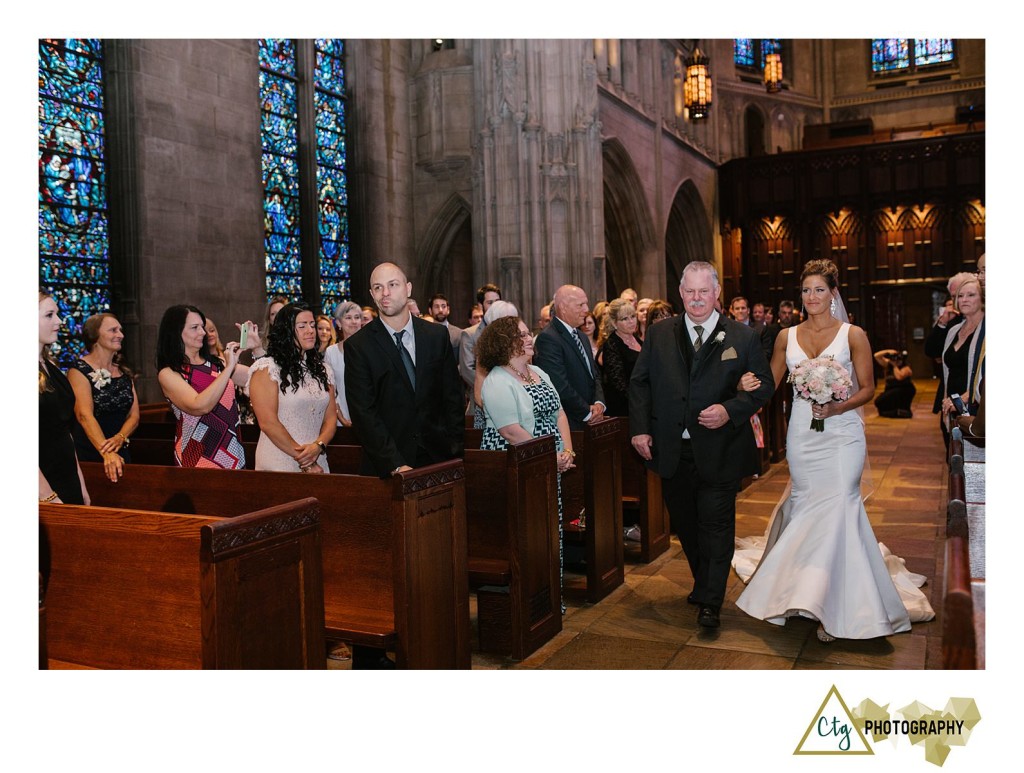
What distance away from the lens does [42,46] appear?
9414mm

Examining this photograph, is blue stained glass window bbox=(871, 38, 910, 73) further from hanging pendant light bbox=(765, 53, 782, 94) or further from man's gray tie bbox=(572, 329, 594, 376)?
man's gray tie bbox=(572, 329, 594, 376)

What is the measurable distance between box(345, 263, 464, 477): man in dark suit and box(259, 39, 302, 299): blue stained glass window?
910 cm

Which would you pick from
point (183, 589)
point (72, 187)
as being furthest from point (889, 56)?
point (183, 589)

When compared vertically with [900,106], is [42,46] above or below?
below

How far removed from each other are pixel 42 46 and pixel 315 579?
909 centimetres

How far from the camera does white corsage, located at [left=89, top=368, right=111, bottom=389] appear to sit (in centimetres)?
458

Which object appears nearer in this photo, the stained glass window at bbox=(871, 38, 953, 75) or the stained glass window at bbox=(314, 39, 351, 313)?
the stained glass window at bbox=(314, 39, 351, 313)

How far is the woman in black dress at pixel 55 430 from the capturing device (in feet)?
10.4

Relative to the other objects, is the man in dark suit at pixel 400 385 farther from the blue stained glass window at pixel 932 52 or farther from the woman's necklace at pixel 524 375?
the blue stained glass window at pixel 932 52

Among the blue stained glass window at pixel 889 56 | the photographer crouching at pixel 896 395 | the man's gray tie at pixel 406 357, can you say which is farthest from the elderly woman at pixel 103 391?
the blue stained glass window at pixel 889 56

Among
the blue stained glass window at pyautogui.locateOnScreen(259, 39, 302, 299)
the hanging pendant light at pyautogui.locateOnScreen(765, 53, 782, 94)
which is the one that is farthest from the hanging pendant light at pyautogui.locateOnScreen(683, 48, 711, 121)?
the blue stained glass window at pyautogui.locateOnScreen(259, 39, 302, 299)

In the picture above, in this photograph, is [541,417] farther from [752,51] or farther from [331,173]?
[752,51]
